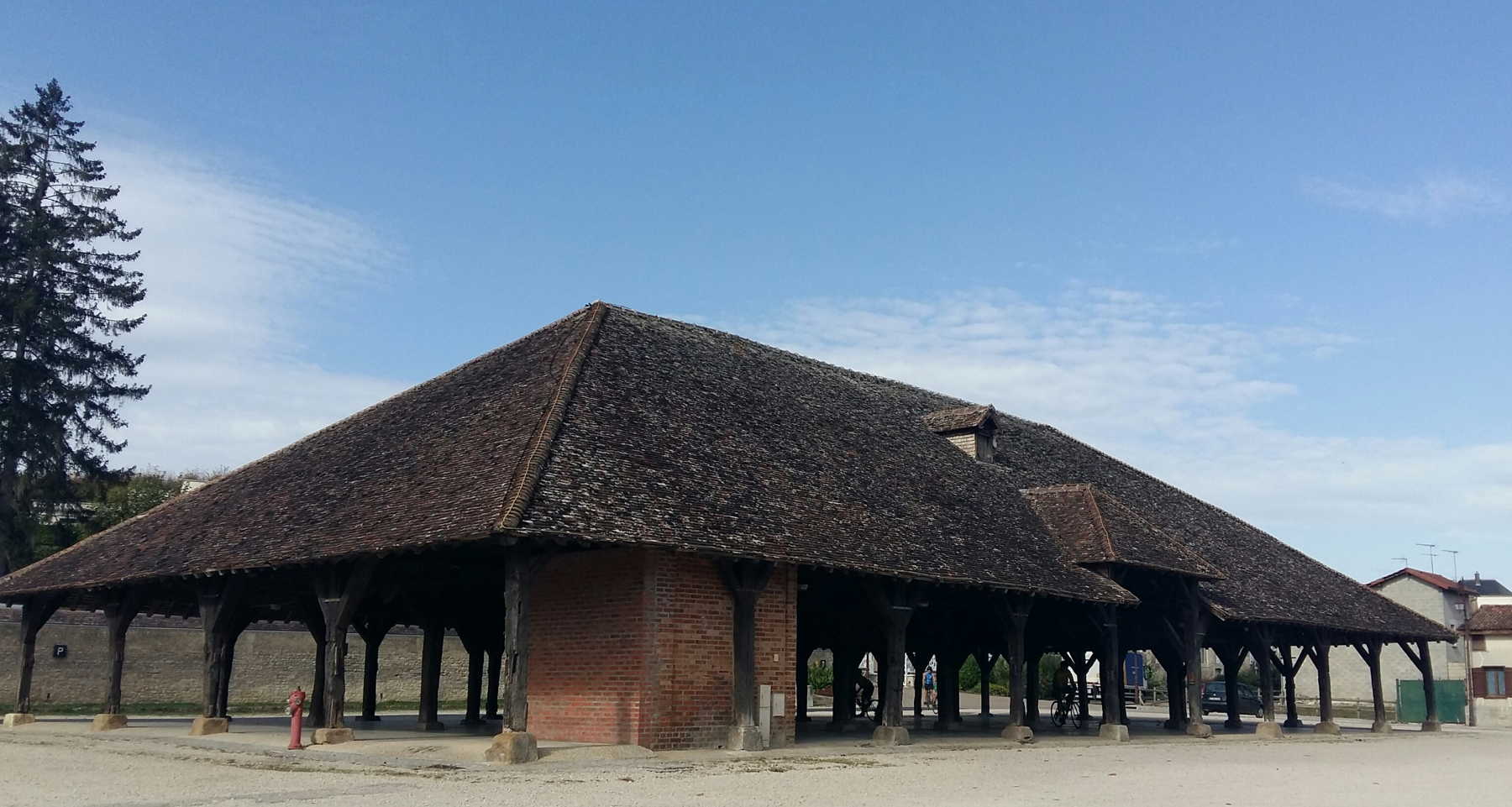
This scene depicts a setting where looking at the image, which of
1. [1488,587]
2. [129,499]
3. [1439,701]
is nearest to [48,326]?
[129,499]

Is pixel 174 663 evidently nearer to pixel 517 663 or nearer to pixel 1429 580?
pixel 517 663

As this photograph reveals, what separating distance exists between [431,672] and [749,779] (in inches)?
394

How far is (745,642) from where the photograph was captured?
1720 cm

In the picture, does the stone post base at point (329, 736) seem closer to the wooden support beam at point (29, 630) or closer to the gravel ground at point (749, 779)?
the gravel ground at point (749, 779)

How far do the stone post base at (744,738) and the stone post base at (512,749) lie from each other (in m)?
3.37

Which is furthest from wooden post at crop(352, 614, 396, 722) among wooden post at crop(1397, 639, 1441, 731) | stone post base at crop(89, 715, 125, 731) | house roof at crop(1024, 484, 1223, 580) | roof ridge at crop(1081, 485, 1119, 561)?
wooden post at crop(1397, 639, 1441, 731)

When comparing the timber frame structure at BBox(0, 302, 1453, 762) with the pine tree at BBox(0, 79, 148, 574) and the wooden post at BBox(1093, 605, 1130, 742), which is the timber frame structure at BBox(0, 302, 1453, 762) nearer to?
the wooden post at BBox(1093, 605, 1130, 742)

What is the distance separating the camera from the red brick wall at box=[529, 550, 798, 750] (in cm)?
1652

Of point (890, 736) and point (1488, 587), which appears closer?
point (890, 736)

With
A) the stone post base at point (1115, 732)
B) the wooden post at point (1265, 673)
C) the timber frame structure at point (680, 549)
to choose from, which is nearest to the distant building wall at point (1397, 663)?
the timber frame structure at point (680, 549)

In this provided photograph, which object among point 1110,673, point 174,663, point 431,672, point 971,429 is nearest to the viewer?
point 431,672

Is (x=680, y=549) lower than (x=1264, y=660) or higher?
higher

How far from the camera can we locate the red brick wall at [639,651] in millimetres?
16516

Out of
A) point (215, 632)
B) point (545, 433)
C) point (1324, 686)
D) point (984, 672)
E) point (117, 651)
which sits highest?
point (545, 433)
